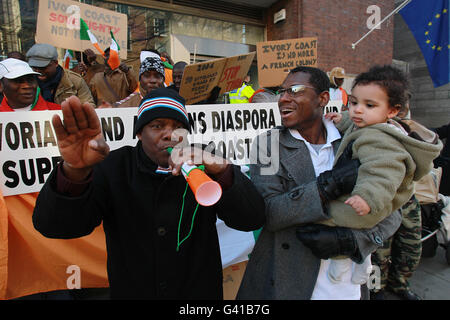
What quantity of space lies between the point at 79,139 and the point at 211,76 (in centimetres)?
215

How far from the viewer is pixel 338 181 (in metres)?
1.32

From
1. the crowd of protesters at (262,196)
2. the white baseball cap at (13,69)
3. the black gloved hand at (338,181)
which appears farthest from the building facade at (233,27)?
the black gloved hand at (338,181)

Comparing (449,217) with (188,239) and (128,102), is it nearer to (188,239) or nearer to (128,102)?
(188,239)

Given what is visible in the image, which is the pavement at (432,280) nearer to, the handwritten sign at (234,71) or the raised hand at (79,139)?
the handwritten sign at (234,71)

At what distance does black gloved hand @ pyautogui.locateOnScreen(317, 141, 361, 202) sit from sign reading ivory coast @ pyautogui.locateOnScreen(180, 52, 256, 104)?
5.92 ft

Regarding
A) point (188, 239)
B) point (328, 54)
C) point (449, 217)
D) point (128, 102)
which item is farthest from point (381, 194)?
point (328, 54)

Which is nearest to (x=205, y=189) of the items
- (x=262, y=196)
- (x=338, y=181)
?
(x=262, y=196)

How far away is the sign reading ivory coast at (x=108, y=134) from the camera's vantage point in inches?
78.7

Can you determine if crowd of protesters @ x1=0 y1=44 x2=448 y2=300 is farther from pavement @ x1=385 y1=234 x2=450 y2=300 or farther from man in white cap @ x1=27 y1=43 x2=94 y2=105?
man in white cap @ x1=27 y1=43 x2=94 y2=105

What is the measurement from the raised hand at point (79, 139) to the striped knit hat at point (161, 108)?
0.31 m

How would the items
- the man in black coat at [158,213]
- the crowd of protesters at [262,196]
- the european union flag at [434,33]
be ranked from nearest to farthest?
1. the crowd of protesters at [262,196]
2. the man in black coat at [158,213]
3. the european union flag at [434,33]

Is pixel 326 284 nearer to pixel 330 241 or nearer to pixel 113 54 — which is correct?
pixel 330 241
